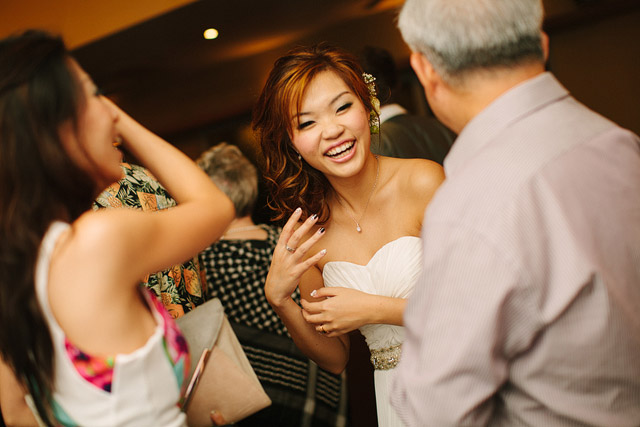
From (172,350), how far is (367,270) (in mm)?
1034

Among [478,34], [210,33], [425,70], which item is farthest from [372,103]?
[210,33]

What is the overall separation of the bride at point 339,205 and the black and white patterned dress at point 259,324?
2.71ft

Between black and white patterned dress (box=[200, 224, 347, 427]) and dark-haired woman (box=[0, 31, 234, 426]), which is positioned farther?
black and white patterned dress (box=[200, 224, 347, 427])

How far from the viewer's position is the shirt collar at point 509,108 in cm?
100

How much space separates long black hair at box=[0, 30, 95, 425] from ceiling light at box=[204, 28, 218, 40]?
104 inches

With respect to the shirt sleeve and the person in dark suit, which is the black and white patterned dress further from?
the shirt sleeve

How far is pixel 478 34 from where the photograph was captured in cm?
Answer: 99

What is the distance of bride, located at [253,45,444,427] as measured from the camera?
1.80 metres

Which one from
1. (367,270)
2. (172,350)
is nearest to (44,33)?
(172,350)

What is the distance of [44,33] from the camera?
102cm

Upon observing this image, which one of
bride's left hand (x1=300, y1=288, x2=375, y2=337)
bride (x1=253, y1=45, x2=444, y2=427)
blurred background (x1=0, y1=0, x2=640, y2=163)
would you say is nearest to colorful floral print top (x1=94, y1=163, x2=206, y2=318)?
bride (x1=253, y1=45, x2=444, y2=427)

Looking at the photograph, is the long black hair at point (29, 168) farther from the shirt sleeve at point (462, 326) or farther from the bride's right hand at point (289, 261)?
the bride's right hand at point (289, 261)

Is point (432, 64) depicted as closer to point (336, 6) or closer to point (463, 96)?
point (463, 96)

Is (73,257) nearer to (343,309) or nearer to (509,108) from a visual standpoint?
(509,108)
